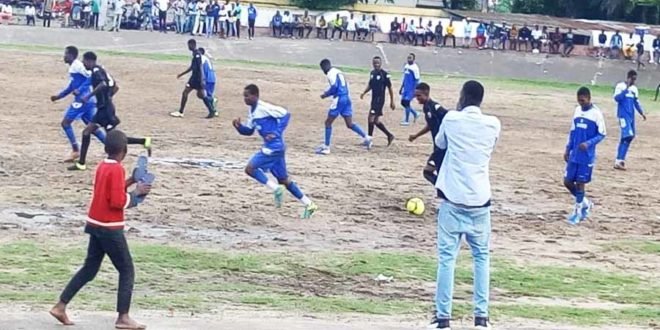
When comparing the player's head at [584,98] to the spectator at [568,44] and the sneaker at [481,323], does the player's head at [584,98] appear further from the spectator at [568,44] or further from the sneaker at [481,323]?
the spectator at [568,44]

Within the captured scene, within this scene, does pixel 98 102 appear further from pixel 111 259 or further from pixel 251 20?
pixel 251 20

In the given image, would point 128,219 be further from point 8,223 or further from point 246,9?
point 246,9

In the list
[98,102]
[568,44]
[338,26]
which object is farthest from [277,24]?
[98,102]

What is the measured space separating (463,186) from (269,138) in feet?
22.5

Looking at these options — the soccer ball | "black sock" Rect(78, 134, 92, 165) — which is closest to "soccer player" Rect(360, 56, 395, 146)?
"black sock" Rect(78, 134, 92, 165)

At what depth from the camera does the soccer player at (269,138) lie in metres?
15.9

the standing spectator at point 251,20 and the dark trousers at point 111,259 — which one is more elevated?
the dark trousers at point 111,259

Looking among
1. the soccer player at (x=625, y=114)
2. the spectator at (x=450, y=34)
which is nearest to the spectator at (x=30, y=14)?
the spectator at (x=450, y=34)

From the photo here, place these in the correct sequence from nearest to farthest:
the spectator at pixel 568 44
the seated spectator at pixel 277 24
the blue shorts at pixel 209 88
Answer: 1. the blue shorts at pixel 209 88
2. the seated spectator at pixel 277 24
3. the spectator at pixel 568 44

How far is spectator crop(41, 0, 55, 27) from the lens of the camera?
53250mm

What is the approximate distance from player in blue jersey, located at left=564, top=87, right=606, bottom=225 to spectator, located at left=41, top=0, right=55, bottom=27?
39.2 metres

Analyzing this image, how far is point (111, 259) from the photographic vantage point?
931cm

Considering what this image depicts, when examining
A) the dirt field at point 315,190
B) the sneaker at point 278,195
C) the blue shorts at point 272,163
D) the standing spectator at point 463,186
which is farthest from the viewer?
the sneaker at point 278,195

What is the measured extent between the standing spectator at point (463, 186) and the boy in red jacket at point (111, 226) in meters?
2.19
